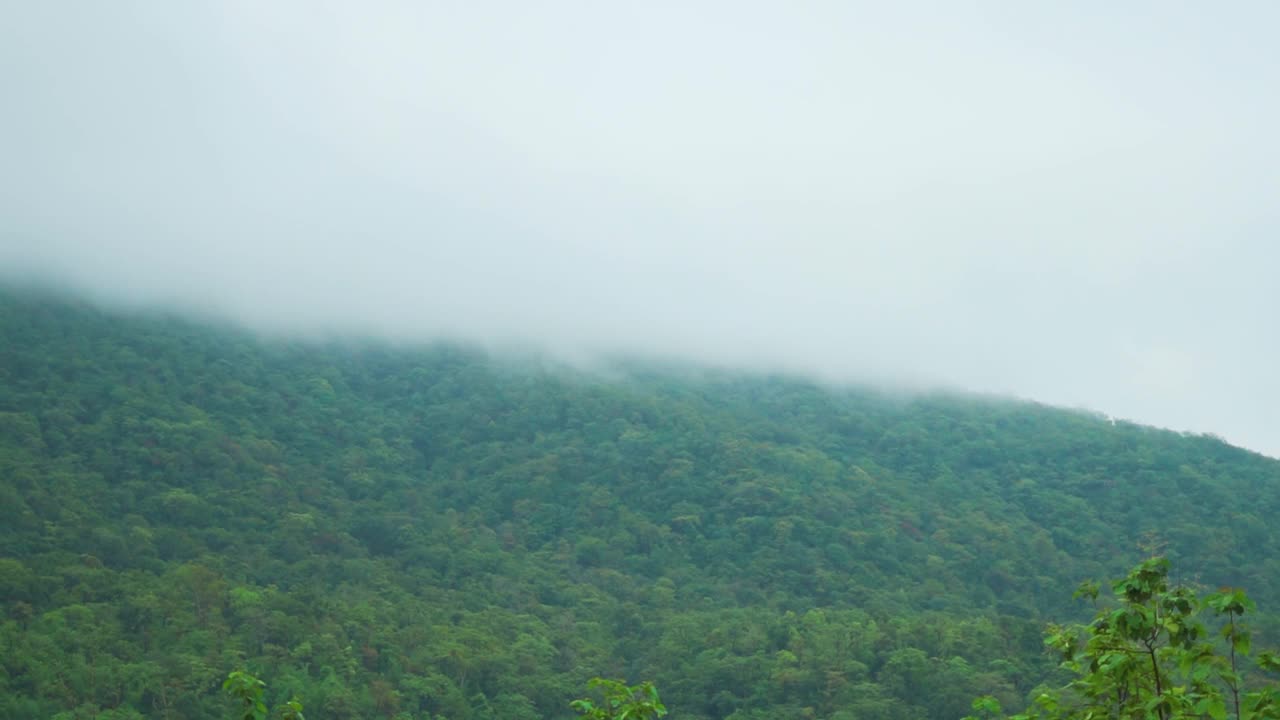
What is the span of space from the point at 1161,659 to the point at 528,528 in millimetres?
64388

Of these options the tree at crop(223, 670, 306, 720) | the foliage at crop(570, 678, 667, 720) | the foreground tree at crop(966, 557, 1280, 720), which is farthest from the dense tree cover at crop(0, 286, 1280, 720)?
the foreground tree at crop(966, 557, 1280, 720)

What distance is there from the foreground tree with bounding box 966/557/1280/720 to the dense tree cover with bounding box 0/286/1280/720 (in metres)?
38.7

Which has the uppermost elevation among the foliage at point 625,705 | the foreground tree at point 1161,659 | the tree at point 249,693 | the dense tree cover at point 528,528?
the foreground tree at point 1161,659

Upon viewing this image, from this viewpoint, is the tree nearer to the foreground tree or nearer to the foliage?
the foliage

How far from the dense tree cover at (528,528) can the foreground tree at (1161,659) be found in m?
38.7

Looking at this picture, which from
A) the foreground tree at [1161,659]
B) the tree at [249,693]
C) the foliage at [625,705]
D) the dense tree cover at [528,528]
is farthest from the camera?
the dense tree cover at [528,528]

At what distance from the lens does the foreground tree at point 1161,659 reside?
21.6ft

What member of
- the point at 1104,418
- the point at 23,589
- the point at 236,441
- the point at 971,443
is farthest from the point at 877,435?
the point at 23,589

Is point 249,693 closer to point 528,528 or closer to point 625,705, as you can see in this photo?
point 625,705

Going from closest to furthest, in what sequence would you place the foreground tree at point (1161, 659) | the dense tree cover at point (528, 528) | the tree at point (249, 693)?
1. the foreground tree at point (1161, 659)
2. the tree at point (249, 693)
3. the dense tree cover at point (528, 528)

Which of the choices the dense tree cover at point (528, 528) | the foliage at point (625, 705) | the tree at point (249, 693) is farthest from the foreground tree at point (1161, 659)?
the dense tree cover at point (528, 528)

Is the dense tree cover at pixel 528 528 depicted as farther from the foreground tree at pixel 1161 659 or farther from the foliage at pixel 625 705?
the foreground tree at pixel 1161 659

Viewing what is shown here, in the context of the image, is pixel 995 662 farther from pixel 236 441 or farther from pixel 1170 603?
pixel 236 441

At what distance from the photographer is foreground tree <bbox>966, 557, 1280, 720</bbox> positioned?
6590mm
